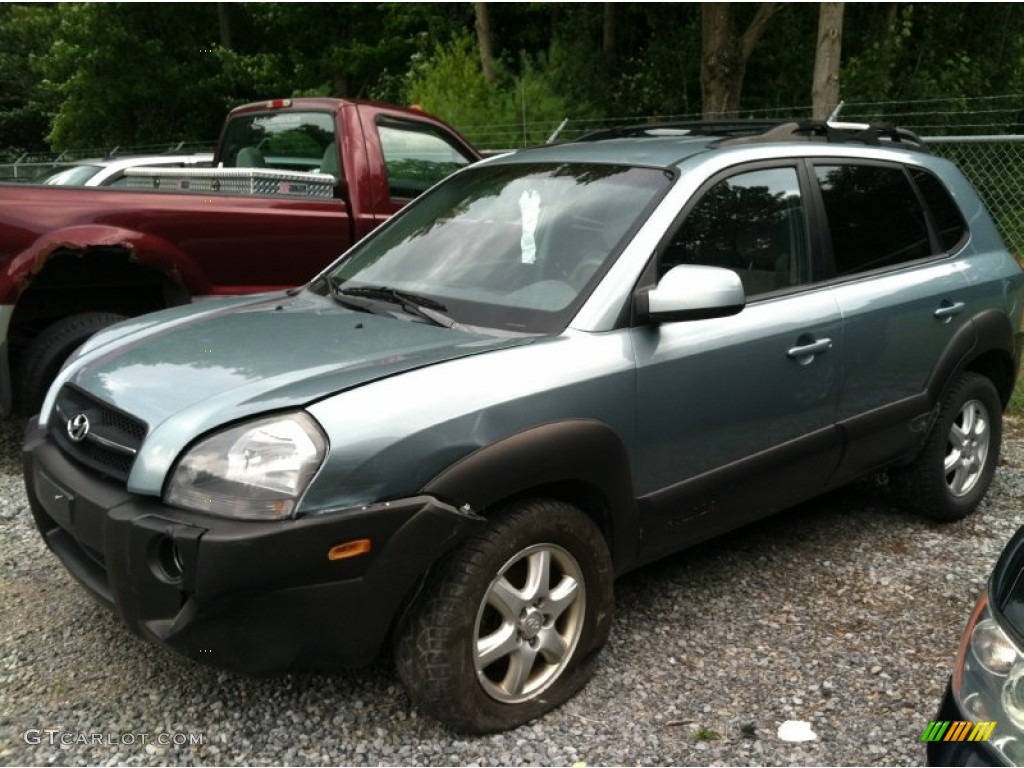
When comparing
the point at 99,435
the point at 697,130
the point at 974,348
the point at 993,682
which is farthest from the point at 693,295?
the point at 974,348

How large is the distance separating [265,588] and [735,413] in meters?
1.74

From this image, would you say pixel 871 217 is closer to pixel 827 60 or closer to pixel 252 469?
pixel 252 469

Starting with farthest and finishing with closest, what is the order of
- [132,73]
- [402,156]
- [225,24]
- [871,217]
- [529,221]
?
[225,24] → [132,73] → [402,156] → [871,217] → [529,221]

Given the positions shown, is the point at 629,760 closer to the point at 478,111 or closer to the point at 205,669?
the point at 205,669

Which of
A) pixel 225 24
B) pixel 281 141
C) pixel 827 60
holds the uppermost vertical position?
pixel 225 24

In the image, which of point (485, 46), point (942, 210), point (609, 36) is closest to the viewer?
point (942, 210)

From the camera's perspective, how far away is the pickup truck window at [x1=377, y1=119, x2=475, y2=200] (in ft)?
20.0

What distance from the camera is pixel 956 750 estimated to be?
6.40 feet

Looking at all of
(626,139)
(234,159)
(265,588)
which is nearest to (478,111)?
(234,159)

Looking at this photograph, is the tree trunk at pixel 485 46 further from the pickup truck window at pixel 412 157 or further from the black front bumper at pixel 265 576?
the black front bumper at pixel 265 576

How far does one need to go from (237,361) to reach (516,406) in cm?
85

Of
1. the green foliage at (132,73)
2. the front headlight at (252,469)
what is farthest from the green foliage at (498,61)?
the front headlight at (252,469)

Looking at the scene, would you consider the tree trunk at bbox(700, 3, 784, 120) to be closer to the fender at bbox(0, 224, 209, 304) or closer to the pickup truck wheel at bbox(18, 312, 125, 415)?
the fender at bbox(0, 224, 209, 304)

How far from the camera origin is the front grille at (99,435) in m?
2.64
